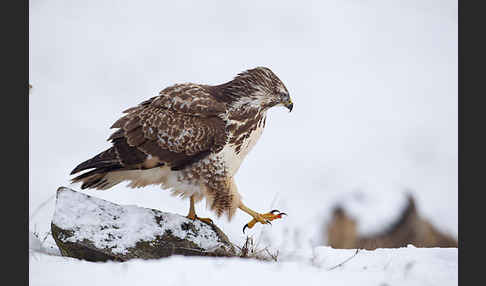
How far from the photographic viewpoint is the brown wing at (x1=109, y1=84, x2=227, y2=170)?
5895mm

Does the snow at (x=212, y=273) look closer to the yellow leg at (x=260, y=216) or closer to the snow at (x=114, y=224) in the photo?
the snow at (x=114, y=224)

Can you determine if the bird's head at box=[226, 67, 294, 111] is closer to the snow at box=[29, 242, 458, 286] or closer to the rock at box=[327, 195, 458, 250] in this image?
the snow at box=[29, 242, 458, 286]

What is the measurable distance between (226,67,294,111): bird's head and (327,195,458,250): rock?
4.78 meters

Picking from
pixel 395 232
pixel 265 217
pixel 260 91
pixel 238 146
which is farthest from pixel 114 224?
pixel 395 232

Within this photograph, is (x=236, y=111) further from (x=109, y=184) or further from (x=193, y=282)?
(x=193, y=282)

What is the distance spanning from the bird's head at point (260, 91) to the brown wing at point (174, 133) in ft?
0.85

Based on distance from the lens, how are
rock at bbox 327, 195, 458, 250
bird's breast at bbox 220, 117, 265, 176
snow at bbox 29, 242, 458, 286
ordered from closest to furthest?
snow at bbox 29, 242, 458, 286 → bird's breast at bbox 220, 117, 265, 176 → rock at bbox 327, 195, 458, 250

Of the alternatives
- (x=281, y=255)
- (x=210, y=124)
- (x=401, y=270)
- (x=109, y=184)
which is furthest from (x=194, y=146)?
(x=401, y=270)

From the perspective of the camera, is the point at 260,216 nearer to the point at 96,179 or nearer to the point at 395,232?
the point at 96,179

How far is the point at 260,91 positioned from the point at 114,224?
2.06 metres

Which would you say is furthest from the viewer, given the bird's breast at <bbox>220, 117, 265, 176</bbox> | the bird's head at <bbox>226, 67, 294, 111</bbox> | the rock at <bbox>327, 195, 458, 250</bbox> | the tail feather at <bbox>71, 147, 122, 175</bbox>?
the rock at <bbox>327, 195, 458, 250</bbox>

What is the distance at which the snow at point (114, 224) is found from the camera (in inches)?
222

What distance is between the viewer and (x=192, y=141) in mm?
5895

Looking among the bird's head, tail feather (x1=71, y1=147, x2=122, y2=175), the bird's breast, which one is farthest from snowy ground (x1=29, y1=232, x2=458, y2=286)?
the bird's head
